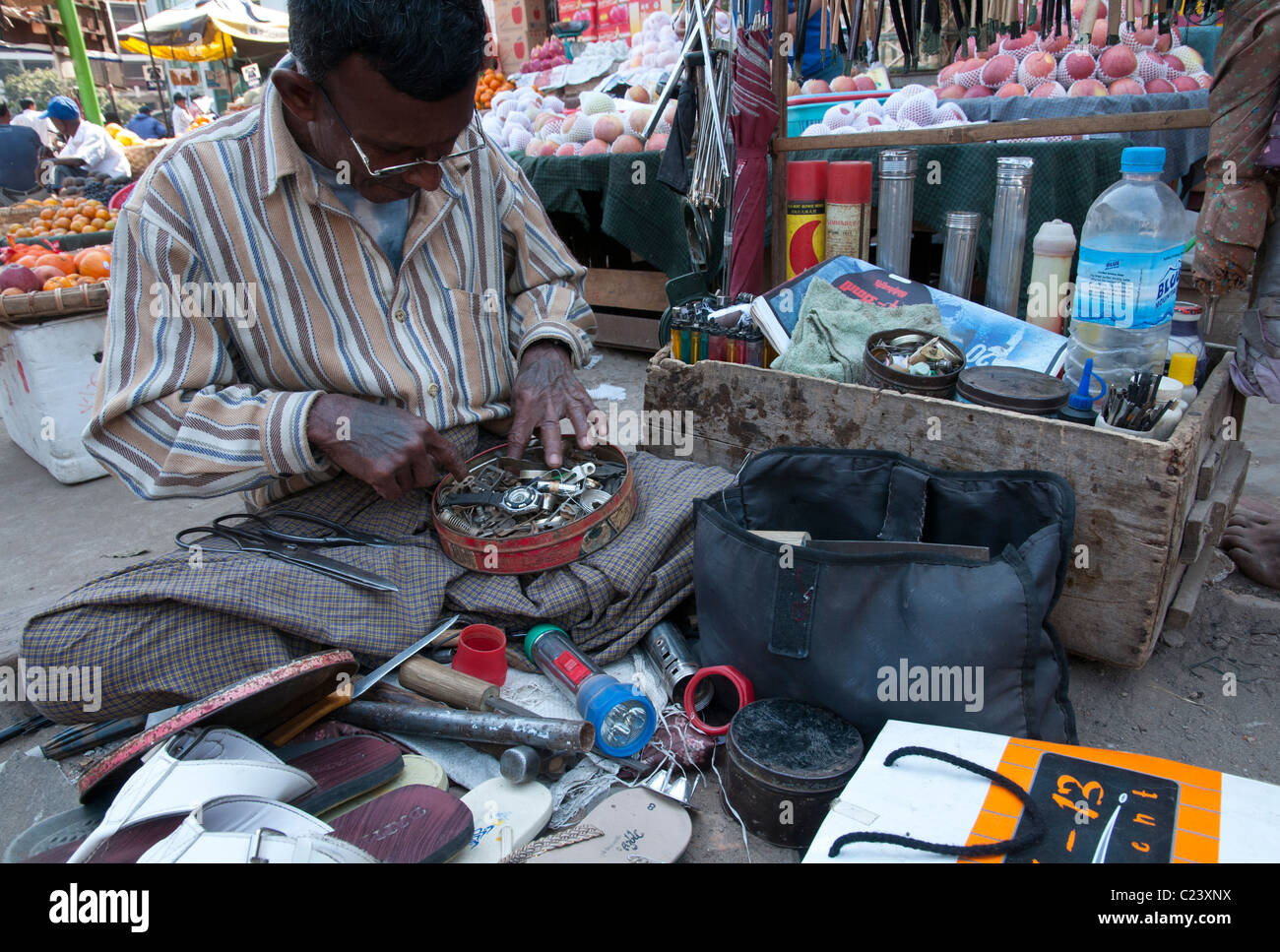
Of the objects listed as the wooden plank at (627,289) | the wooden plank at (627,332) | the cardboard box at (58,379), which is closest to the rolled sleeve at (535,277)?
the wooden plank at (627,289)

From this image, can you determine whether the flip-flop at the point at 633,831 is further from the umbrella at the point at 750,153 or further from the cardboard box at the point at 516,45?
the cardboard box at the point at 516,45

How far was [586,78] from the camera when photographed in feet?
18.9

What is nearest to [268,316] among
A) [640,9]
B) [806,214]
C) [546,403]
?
[546,403]

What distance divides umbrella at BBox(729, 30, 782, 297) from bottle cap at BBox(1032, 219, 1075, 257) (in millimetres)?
1013

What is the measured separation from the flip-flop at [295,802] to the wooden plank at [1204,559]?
1.83m

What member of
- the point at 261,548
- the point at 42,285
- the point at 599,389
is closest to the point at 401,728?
the point at 261,548

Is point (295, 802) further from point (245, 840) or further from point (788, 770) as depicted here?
point (788, 770)

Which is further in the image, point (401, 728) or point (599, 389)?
point (599, 389)

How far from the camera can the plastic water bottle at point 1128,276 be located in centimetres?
180

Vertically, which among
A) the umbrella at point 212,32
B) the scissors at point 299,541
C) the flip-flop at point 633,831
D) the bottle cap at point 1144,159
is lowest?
the flip-flop at point 633,831

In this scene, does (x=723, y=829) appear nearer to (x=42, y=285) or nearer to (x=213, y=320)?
(x=213, y=320)

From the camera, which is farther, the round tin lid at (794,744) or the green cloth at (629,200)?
the green cloth at (629,200)

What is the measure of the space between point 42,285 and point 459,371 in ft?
10.1

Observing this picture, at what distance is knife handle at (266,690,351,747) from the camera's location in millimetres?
1573
